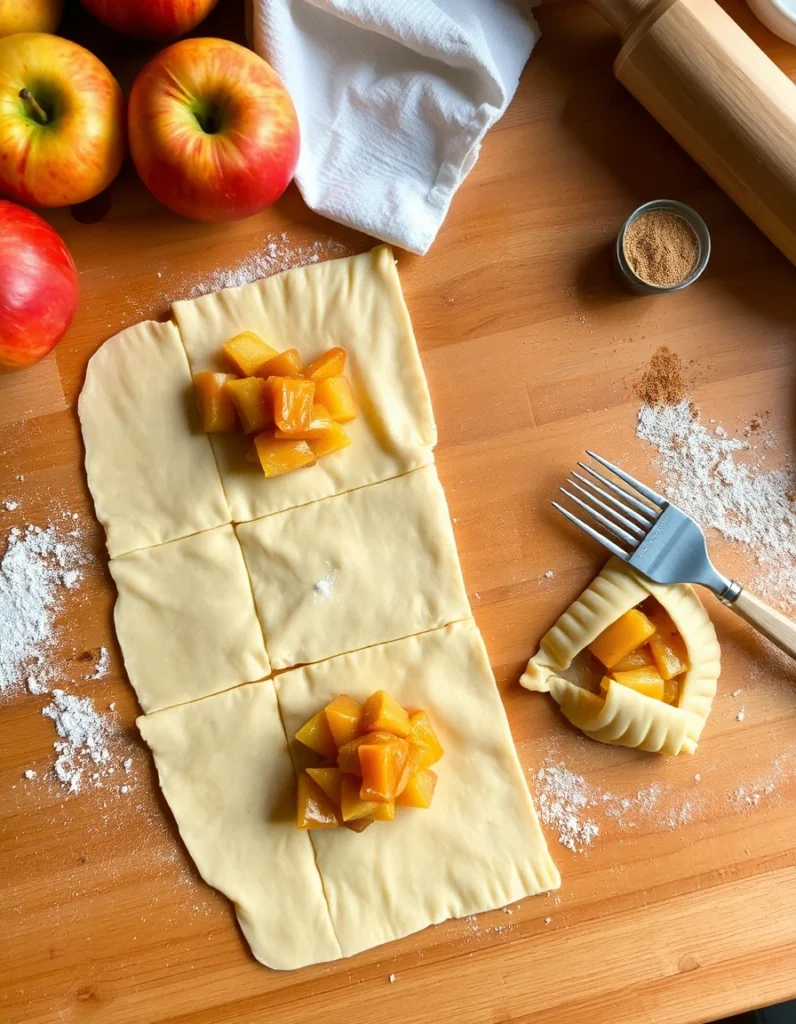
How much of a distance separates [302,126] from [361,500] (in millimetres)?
706

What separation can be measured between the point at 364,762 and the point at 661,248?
1.04 meters

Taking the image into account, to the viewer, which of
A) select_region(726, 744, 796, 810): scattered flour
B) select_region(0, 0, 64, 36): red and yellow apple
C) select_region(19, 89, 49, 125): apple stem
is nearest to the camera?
select_region(19, 89, 49, 125): apple stem

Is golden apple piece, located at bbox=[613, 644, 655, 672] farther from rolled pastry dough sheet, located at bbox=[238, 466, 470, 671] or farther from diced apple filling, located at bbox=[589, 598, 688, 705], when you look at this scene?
rolled pastry dough sheet, located at bbox=[238, 466, 470, 671]

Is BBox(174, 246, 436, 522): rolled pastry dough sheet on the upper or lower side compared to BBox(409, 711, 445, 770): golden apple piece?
upper

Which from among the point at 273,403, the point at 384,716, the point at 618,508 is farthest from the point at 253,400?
the point at 618,508

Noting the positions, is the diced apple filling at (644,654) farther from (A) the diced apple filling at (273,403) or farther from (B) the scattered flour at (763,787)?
(A) the diced apple filling at (273,403)

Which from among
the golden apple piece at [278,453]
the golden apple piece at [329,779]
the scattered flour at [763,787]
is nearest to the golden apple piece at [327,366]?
the golden apple piece at [278,453]

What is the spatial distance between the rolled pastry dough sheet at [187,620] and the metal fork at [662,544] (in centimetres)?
62

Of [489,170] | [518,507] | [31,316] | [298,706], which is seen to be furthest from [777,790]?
[31,316]

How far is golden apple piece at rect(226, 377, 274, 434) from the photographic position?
141 centimetres

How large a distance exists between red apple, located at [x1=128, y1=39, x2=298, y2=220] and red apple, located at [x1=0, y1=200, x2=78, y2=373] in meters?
0.21

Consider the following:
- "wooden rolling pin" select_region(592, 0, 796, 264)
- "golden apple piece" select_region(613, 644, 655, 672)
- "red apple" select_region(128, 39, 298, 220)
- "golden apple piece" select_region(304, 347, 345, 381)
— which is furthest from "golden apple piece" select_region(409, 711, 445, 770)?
"wooden rolling pin" select_region(592, 0, 796, 264)

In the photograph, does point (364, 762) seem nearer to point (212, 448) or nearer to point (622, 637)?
point (622, 637)

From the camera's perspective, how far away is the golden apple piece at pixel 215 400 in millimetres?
1440
